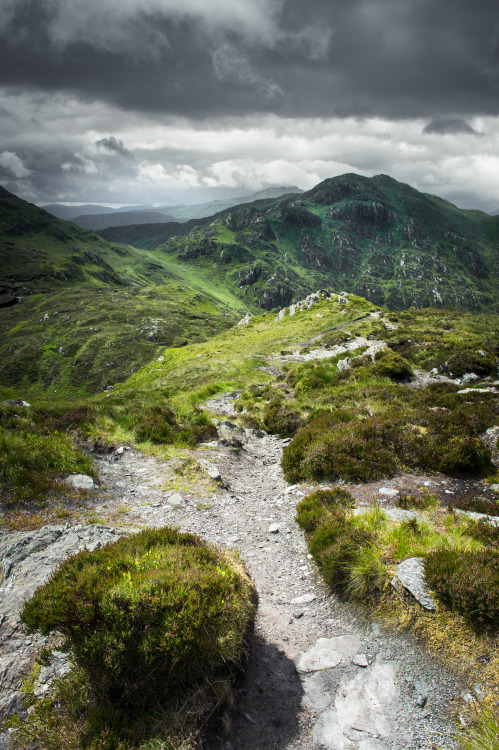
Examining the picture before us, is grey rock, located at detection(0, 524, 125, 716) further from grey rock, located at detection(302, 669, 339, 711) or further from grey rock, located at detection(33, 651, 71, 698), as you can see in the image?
grey rock, located at detection(302, 669, 339, 711)

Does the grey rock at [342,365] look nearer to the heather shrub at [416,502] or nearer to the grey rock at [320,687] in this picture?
the heather shrub at [416,502]

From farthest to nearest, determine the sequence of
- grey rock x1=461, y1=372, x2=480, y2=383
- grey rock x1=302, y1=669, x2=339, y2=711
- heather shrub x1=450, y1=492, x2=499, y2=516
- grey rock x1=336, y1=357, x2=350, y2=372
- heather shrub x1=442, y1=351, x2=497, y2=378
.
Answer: grey rock x1=336, y1=357, x2=350, y2=372, heather shrub x1=442, y1=351, x2=497, y2=378, grey rock x1=461, y1=372, x2=480, y2=383, heather shrub x1=450, y1=492, x2=499, y2=516, grey rock x1=302, y1=669, x2=339, y2=711

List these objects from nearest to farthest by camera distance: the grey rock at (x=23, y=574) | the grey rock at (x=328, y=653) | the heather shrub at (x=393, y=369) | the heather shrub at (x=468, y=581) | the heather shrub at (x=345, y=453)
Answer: the grey rock at (x=23, y=574)
the heather shrub at (x=468, y=581)
the grey rock at (x=328, y=653)
the heather shrub at (x=345, y=453)
the heather shrub at (x=393, y=369)

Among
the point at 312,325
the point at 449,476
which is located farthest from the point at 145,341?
the point at 449,476

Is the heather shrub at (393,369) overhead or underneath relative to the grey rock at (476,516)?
underneath

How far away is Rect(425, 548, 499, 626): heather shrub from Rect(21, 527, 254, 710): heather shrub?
2958mm

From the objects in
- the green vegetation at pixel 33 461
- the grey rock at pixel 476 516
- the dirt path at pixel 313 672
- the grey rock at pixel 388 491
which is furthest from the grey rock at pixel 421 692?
the green vegetation at pixel 33 461

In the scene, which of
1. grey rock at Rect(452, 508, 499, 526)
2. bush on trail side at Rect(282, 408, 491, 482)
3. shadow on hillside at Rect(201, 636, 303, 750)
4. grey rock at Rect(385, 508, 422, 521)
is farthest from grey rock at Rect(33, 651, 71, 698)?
bush on trail side at Rect(282, 408, 491, 482)

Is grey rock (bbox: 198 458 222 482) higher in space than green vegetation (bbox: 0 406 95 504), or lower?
lower

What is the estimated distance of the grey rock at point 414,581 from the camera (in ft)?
16.1

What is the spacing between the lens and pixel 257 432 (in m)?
16.4

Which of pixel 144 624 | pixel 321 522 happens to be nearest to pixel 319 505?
pixel 321 522

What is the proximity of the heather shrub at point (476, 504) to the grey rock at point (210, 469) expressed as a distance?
22.8ft

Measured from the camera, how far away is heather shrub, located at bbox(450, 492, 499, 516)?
7.47 metres
